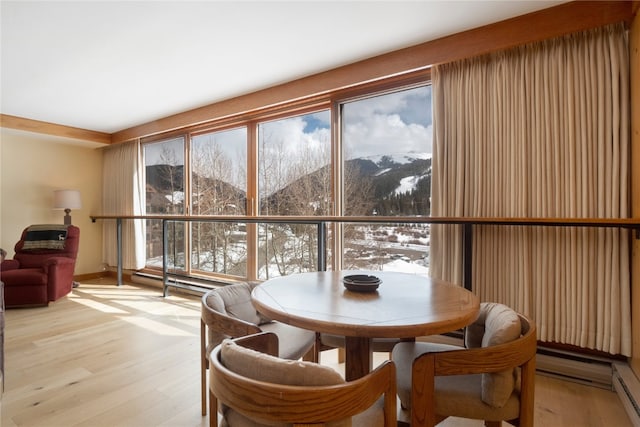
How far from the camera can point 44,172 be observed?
16.3 ft

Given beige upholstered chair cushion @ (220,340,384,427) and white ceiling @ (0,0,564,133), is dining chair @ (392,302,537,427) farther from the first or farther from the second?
white ceiling @ (0,0,564,133)

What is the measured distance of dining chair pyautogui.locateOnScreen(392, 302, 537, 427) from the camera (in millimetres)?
995

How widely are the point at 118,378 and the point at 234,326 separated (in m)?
1.35

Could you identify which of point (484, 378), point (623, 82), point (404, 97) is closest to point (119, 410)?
point (484, 378)

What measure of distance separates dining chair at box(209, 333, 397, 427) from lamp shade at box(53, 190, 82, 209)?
5109 mm

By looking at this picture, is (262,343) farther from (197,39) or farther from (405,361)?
(197,39)

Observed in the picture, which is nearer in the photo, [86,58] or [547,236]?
[547,236]

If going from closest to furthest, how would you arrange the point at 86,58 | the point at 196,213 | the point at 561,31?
1. the point at 561,31
2. the point at 86,58
3. the point at 196,213

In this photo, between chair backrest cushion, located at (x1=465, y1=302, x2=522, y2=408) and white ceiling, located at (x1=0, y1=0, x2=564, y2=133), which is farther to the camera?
white ceiling, located at (x1=0, y1=0, x2=564, y2=133)

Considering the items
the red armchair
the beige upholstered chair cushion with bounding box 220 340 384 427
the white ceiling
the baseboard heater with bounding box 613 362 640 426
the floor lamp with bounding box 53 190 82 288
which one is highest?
the white ceiling

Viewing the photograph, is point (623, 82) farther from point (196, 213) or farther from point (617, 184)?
point (196, 213)

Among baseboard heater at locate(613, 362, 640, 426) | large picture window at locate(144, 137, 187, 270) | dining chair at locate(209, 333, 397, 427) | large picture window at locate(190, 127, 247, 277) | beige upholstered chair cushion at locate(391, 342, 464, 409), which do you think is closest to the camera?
dining chair at locate(209, 333, 397, 427)

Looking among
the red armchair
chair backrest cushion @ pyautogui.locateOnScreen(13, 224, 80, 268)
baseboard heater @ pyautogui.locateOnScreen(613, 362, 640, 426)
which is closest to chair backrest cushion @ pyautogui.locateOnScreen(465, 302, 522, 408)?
baseboard heater @ pyautogui.locateOnScreen(613, 362, 640, 426)

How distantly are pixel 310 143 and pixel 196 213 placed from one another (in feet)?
6.56
